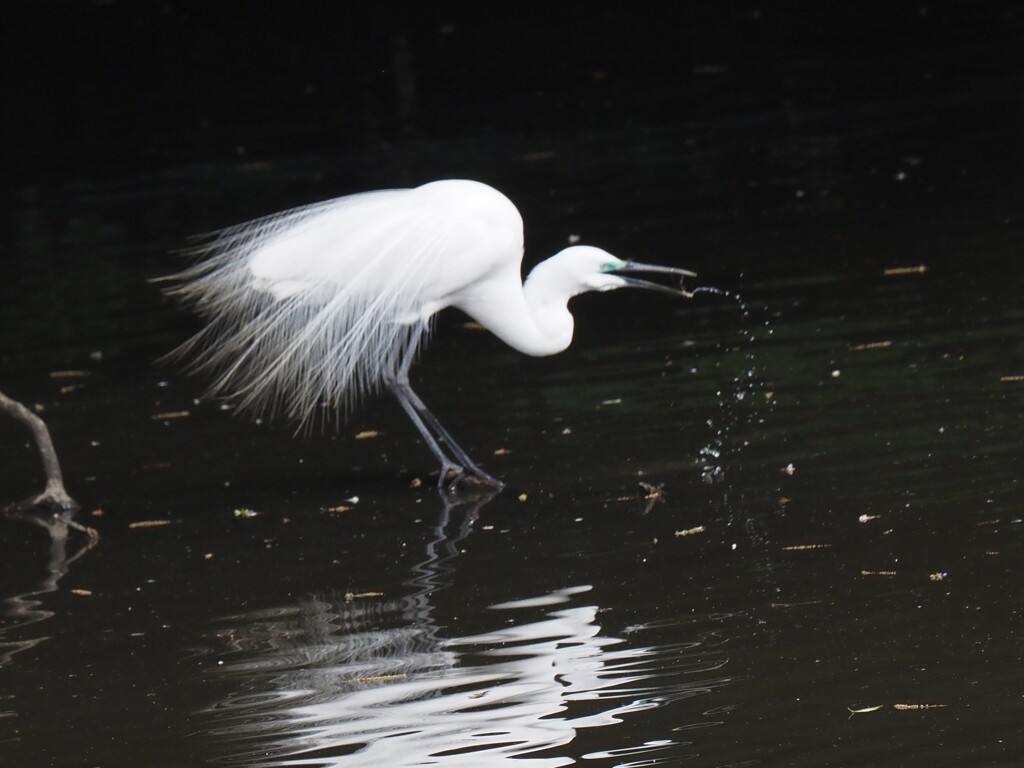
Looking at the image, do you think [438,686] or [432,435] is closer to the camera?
[438,686]

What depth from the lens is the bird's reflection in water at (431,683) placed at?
14.4ft

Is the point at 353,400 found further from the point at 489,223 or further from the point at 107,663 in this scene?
the point at 107,663

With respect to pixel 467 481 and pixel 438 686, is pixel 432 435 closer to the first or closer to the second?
pixel 467 481

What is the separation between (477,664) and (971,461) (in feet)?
7.36

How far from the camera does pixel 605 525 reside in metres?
6.13

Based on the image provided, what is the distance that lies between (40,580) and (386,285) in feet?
5.87

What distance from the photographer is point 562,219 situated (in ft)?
37.5

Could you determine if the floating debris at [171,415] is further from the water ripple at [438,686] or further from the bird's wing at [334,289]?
the water ripple at [438,686]

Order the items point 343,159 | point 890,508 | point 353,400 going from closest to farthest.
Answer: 1. point 890,508
2. point 353,400
3. point 343,159

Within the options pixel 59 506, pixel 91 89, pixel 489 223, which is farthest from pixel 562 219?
pixel 91 89

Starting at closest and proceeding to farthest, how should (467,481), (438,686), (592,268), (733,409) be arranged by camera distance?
(438,686) < (467,481) < (592,268) < (733,409)

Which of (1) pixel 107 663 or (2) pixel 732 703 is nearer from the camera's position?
(2) pixel 732 703

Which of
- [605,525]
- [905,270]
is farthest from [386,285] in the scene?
[905,270]

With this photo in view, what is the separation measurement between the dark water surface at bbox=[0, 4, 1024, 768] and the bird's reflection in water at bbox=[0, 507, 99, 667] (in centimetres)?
3
